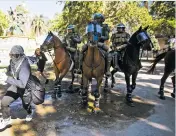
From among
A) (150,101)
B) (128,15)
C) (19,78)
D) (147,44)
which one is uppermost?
(128,15)

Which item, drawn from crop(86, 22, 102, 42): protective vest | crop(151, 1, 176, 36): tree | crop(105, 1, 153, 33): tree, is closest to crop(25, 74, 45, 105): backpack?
crop(86, 22, 102, 42): protective vest

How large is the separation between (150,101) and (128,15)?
13723 mm

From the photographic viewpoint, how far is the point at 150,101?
905 centimetres

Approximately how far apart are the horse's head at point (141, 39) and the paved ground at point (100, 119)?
6.63ft

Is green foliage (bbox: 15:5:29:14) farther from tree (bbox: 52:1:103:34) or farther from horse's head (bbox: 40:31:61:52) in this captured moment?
horse's head (bbox: 40:31:61:52)

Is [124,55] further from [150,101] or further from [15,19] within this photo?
[15,19]

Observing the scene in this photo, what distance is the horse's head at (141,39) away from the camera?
8.20 meters

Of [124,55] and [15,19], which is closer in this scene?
[124,55]

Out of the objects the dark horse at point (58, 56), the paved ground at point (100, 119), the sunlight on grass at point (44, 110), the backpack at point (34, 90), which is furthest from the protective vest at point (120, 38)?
the backpack at point (34, 90)

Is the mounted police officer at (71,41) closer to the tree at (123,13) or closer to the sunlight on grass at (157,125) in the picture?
the sunlight on grass at (157,125)

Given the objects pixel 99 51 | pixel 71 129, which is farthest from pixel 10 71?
pixel 99 51

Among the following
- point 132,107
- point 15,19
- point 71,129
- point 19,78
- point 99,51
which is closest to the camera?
point 19,78

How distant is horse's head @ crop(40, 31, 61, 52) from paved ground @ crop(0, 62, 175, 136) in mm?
1821

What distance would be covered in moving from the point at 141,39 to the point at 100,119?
3.08m
